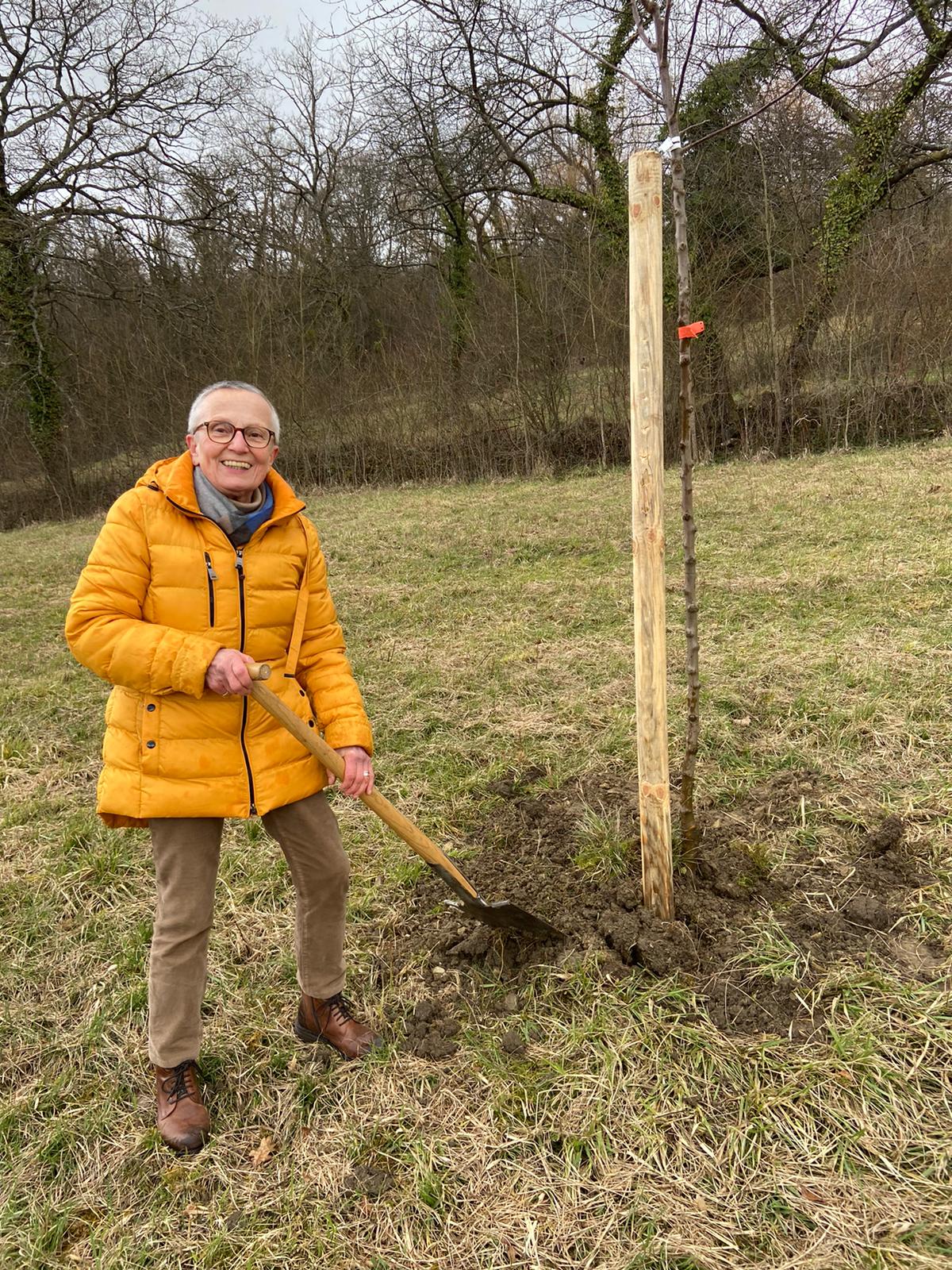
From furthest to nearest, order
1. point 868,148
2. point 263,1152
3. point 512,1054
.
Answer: point 868,148 → point 512,1054 → point 263,1152

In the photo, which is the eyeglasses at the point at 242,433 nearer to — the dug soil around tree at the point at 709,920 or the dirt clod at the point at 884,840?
the dug soil around tree at the point at 709,920

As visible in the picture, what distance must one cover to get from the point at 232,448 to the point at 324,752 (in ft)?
2.78

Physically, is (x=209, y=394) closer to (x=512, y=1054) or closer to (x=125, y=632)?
(x=125, y=632)

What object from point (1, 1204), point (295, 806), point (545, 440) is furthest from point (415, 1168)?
point (545, 440)

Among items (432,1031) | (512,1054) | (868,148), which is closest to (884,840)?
(512,1054)

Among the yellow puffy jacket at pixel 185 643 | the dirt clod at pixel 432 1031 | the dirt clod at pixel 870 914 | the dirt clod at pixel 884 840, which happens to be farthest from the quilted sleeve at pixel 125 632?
the dirt clod at pixel 884 840

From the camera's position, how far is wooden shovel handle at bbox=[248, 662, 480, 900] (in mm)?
1864

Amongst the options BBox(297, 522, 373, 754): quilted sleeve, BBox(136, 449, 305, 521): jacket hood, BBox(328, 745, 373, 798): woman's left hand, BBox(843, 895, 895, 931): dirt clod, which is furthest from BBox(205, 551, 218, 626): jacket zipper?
BBox(843, 895, 895, 931): dirt clod

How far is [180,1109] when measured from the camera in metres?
2.08

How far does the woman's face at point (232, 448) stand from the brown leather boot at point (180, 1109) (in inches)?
64.4

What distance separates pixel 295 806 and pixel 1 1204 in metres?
1.28

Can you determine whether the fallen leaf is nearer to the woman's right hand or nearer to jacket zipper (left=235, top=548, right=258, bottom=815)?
jacket zipper (left=235, top=548, right=258, bottom=815)

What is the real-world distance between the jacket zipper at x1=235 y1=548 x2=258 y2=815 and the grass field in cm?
93

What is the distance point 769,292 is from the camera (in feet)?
43.9
